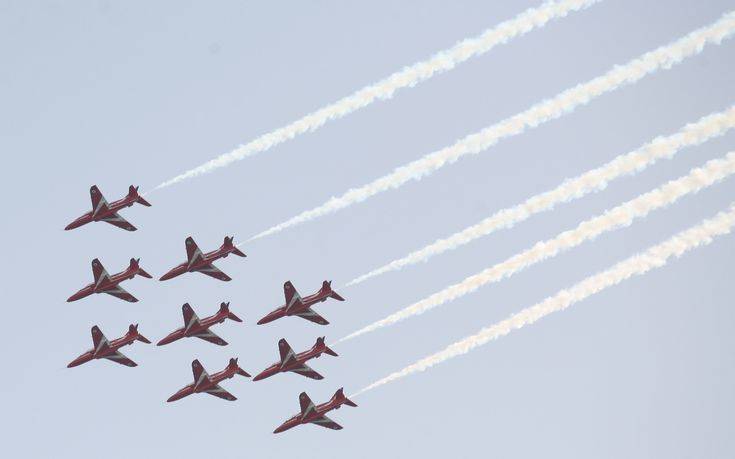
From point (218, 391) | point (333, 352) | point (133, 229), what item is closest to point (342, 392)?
point (333, 352)

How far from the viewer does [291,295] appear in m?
92.6

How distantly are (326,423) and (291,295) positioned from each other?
6.82m

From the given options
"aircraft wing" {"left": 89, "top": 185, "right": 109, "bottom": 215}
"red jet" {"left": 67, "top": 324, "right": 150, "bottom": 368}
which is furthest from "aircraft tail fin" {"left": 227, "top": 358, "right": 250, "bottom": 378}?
"aircraft wing" {"left": 89, "top": 185, "right": 109, "bottom": 215}

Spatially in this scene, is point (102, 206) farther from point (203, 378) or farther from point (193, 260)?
point (203, 378)

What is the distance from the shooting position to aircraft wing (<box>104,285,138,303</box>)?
97.1m

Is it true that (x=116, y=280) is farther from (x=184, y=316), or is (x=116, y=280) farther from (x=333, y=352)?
(x=333, y=352)

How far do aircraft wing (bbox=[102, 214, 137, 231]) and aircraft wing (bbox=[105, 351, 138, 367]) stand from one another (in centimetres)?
686

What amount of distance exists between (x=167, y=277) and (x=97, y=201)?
17.6 feet

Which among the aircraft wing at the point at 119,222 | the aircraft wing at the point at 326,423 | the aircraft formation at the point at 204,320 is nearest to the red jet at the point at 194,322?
the aircraft formation at the point at 204,320

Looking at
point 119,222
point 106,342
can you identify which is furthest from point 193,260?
point 106,342

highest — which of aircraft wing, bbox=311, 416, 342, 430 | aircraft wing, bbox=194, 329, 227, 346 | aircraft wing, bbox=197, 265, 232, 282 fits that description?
aircraft wing, bbox=197, 265, 232, 282

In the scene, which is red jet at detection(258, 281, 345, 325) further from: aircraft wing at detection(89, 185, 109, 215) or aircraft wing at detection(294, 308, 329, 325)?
aircraft wing at detection(89, 185, 109, 215)

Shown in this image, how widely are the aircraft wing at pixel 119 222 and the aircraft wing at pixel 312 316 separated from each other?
10.4 metres

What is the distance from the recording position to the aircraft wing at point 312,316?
306 feet
